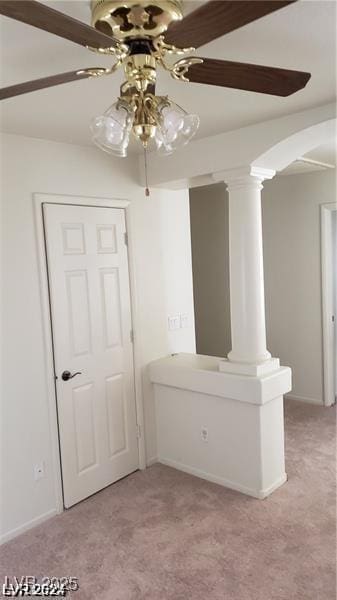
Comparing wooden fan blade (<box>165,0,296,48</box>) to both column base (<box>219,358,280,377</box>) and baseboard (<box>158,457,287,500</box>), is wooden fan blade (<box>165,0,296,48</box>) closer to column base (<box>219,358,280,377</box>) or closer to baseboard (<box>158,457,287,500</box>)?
column base (<box>219,358,280,377</box>)

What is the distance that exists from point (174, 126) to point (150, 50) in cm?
21

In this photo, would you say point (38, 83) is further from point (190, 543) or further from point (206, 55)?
point (190, 543)

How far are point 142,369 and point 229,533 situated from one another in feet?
4.48

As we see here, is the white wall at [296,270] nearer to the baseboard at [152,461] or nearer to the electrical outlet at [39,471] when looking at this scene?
the baseboard at [152,461]

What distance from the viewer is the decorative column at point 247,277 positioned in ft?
9.93

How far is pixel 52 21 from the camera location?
1032 mm

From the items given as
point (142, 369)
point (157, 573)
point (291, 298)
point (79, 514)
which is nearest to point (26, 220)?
point (142, 369)

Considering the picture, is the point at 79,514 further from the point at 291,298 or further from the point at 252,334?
the point at 291,298

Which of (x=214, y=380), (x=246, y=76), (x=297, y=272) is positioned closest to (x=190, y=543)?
(x=214, y=380)

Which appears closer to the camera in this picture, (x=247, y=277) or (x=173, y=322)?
(x=247, y=277)

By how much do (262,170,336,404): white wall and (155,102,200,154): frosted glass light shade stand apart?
357 cm

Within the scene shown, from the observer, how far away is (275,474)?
124 inches

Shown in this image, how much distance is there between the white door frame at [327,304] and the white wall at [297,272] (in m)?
0.05

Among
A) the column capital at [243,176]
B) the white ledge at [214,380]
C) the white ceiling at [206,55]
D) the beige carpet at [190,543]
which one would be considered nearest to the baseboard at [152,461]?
the beige carpet at [190,543]
